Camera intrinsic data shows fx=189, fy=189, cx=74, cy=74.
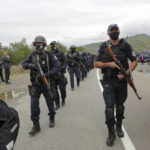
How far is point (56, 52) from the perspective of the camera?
607 cm

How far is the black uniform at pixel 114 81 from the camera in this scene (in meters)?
3.36

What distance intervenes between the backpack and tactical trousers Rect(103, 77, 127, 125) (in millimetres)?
1941

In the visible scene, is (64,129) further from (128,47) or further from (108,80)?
(128,47)

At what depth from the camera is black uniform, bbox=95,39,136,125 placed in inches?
132

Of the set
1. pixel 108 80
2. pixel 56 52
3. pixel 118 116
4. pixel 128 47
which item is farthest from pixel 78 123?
pixel 56 52

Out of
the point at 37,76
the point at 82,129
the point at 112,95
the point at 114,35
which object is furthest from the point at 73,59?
the point at 112,95

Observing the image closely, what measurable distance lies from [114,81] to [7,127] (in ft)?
7.22

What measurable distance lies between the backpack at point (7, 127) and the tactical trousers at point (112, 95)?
1.94 m

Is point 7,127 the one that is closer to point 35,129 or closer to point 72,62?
point 35,129

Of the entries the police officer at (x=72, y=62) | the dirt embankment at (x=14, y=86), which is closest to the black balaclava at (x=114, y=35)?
the police officer at (x=72, y=62)

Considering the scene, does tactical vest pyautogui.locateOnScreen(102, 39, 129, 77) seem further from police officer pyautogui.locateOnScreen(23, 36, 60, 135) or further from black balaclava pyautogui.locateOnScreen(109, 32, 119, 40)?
police officer pyautogui.locateOnScreen(23, 36, 60, 135)

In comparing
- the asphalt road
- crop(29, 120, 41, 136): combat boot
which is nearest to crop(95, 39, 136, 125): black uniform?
the asphalt road

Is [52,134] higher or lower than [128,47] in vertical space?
lower

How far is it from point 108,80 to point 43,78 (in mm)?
1350
